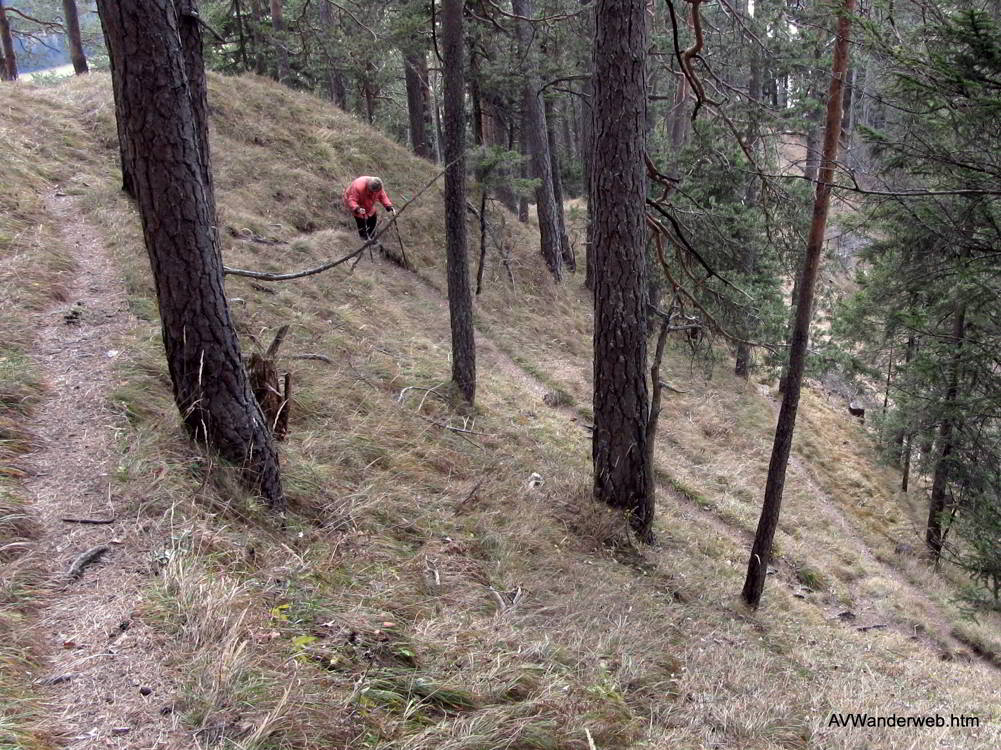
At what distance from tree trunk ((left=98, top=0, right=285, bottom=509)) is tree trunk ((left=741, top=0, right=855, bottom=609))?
5270 millimetres

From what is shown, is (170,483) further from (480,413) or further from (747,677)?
(480,413)

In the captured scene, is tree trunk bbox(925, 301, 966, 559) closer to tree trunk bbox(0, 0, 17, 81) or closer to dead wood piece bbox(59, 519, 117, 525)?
dead wood piece bbox(59, 519, 117, 525)

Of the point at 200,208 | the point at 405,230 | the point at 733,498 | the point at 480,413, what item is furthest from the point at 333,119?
the point at 200,208

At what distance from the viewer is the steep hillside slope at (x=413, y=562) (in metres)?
3.18

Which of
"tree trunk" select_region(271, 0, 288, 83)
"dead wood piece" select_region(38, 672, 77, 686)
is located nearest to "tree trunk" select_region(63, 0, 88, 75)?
"tree trunk" select_region(271, 0, 288, 83)

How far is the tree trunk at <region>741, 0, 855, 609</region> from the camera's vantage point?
654cm

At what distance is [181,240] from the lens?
408 centimetres

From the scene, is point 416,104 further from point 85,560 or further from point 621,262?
point 85,560

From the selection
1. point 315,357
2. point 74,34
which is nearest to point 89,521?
point 315,357

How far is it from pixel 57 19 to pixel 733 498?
2984 cm

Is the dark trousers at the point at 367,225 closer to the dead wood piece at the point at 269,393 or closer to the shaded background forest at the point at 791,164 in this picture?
the shaded background forest at the point at 791,164

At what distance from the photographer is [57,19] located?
2570cm

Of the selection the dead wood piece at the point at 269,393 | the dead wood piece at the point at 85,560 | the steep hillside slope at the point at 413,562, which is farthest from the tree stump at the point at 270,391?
the dead wood piece at the point at 85,560

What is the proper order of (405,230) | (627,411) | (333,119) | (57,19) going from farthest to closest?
1. (57,19)
2. (333,119)
3. (405,230)
4. (627,411)
